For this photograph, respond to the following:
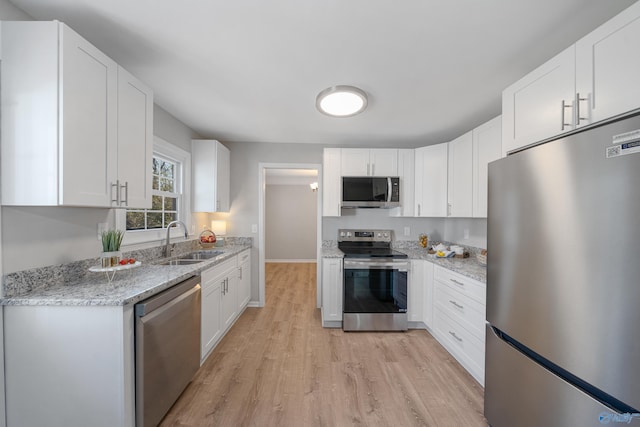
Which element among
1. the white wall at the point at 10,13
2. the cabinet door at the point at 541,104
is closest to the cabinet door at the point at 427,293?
the cabinet door at the point at 541,104

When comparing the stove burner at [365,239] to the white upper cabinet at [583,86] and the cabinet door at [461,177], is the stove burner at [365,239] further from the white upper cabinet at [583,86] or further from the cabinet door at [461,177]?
the white upper cabinet at [583,86]

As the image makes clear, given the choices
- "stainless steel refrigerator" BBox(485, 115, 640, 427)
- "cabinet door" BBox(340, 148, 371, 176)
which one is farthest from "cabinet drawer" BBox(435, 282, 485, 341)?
"cabinet door" BBox(340, 148, 371, 176)

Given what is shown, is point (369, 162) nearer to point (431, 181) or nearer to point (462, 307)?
point (431, 181)

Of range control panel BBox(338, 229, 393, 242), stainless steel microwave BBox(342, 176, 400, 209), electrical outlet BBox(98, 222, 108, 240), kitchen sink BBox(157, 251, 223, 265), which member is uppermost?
stainless steel microwave BBox(342, 176, 400, 209)

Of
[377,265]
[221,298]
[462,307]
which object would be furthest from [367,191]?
[221,298]

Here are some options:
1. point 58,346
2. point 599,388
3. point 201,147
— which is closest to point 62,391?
point 58,346

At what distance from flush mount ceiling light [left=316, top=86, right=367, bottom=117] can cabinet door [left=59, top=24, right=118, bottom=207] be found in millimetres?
1426

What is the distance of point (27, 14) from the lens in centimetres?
134

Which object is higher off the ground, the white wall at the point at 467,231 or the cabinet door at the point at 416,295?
the white wall at the point at 467,231

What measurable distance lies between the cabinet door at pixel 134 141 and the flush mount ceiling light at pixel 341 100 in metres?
1.32

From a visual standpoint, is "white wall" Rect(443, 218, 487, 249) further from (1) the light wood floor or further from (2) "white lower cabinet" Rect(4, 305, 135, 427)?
(2) "white lower cabinet" Rect(4, 305, 135, 427)

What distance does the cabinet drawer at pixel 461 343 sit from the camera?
1.99 meters

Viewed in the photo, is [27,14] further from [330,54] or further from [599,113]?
[599,113]

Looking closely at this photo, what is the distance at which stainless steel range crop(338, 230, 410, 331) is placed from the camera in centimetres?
291
